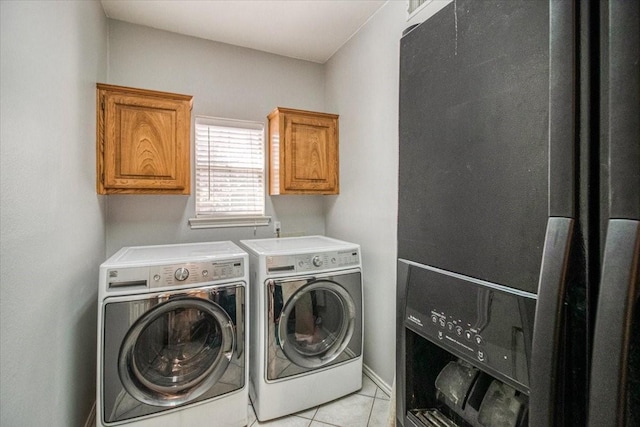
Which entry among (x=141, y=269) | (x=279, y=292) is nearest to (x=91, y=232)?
(x=141, y=269)

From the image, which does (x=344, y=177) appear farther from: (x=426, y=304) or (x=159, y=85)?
(x=426, y=304)

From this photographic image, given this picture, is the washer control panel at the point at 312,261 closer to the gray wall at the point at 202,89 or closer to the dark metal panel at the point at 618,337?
the gray wall at the point at 202,89

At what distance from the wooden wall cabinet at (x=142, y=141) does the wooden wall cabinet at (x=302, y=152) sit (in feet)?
2.50

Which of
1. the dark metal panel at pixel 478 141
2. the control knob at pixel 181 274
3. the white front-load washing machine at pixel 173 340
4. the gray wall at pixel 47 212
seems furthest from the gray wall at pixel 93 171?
the dark metal panel at pixel 478 141

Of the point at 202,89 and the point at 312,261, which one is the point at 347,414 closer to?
the point at 312,261

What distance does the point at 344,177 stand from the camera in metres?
2.85

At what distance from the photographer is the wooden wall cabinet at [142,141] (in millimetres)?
2084

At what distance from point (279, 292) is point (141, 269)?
31.9 inches

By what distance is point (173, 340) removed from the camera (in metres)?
1.79

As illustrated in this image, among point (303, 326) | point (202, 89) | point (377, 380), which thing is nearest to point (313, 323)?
point (303, 326)

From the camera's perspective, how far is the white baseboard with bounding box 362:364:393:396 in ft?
7.40

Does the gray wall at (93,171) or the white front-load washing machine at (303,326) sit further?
the white front-load washing machine at (303,326)

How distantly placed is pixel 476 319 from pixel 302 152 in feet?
7.47

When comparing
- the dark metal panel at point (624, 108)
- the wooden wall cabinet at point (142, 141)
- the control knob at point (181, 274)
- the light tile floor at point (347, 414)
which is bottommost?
the light tile floor at point (347, 414)
